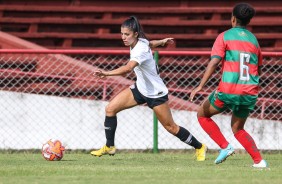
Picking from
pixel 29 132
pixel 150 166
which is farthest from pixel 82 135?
pixel 150 166

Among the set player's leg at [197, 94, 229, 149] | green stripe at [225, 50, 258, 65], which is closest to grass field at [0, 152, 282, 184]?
player's leg at [197, 94, 229, 149]

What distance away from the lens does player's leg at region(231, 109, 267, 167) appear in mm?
11086

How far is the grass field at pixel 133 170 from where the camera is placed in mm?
9744

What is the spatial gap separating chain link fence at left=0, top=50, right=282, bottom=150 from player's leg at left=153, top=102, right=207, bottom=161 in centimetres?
219

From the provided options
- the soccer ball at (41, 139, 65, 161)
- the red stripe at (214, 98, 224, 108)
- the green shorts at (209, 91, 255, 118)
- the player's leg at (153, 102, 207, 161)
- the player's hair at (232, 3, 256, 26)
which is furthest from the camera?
the soccer ball at (41, 139, 65, 161)

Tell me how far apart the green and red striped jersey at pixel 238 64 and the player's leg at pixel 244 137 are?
19cm

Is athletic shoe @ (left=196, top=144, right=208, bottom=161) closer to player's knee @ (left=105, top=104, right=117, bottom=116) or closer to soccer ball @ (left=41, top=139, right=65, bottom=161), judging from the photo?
player's knee @ (left=105, top=104, right=117, bottom=116)

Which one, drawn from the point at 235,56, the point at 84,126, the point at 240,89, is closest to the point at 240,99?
the point at 240,89

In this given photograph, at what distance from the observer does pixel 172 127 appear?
1241cm

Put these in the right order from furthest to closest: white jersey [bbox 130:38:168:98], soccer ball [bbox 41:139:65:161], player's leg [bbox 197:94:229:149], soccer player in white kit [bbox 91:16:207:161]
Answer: soccer ball [bbox 41:139:65:161], white jersey [bbox 130:38:168:98], soccer player in white kit [bbox 91:16:207:161], player's leg [bbox 197:94:229:149]

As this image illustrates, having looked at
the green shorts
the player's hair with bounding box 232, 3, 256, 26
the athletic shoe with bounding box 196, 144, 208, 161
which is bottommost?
the athletic shoe with bounding box 196, 144, 208, 161

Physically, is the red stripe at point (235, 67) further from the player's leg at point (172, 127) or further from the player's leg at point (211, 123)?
the player's leg at point (172, 127)

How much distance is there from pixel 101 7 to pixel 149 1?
32.7 inches

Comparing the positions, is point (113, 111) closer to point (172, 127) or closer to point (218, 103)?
point (172, 127)
